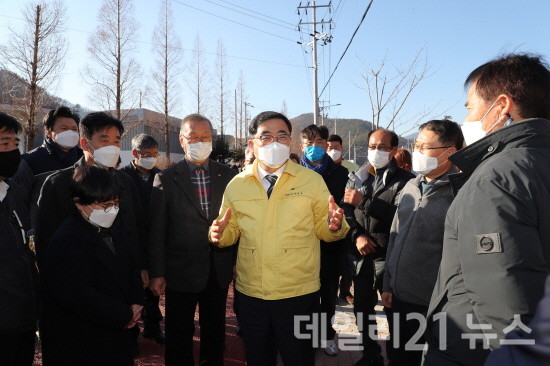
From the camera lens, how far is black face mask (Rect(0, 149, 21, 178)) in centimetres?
236

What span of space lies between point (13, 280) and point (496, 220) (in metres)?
2.47

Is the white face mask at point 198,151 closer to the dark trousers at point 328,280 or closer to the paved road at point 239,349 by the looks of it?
the dark trousers at point 328,280

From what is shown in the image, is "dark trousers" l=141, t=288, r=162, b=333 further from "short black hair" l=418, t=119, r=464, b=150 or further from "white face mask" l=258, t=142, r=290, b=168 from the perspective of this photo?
"short black hair" l=418, t=119, r=464, b=150

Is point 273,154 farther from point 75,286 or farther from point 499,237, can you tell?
point 499,237

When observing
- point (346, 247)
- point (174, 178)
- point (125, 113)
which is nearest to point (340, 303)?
point (346, 247)

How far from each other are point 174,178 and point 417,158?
191 centimetres

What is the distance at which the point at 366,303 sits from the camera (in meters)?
3.54

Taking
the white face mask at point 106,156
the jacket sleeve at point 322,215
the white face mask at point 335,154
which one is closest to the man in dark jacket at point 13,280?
the white face mask at point 106,156

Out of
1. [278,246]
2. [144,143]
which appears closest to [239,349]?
[278,246]

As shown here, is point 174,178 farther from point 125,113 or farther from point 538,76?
point 125,113

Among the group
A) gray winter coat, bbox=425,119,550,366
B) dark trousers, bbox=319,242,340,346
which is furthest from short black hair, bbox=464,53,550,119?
dark trousers, bbox=319,242,340,346

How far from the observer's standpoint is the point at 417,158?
2.68m

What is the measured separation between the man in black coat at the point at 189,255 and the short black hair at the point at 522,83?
81.2 inches

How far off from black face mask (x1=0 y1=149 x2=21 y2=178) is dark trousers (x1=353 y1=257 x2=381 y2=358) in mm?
2928
